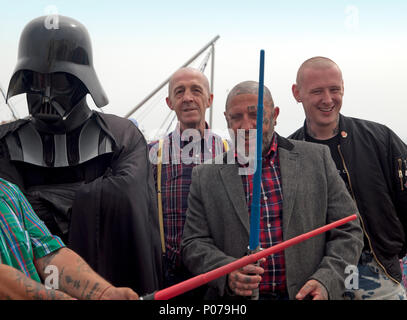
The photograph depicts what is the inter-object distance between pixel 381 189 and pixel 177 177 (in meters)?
1.01

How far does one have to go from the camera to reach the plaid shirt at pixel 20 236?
0.99m

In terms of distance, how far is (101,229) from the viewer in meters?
1.35

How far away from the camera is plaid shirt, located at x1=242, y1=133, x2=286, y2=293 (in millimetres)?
1308

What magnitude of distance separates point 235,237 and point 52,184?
0.80 metres

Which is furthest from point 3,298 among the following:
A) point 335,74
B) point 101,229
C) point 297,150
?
point 335,74

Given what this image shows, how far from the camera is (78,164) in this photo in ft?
4.71

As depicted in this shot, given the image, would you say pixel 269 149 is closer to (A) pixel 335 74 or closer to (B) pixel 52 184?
(A) pixel 335 74

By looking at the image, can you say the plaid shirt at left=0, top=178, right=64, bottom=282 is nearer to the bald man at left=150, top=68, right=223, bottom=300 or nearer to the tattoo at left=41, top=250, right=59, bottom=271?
the tattoo at left=41, top=250, right=59, bottom=271

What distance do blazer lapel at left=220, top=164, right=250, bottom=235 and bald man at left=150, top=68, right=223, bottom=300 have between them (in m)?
0.37

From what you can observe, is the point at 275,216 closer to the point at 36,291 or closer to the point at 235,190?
the point at 235,190

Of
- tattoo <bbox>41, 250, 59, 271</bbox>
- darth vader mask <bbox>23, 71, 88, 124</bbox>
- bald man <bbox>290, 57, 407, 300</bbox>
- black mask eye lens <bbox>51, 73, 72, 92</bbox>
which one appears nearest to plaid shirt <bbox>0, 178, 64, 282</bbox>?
tattoo <bbox>41, 250, 59, 271</bbox>

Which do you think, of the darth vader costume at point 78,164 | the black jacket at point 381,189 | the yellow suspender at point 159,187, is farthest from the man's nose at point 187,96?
the black jacket at point 381,189

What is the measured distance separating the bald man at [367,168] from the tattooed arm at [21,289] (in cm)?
115

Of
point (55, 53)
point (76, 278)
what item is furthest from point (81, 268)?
point (55, 53)
